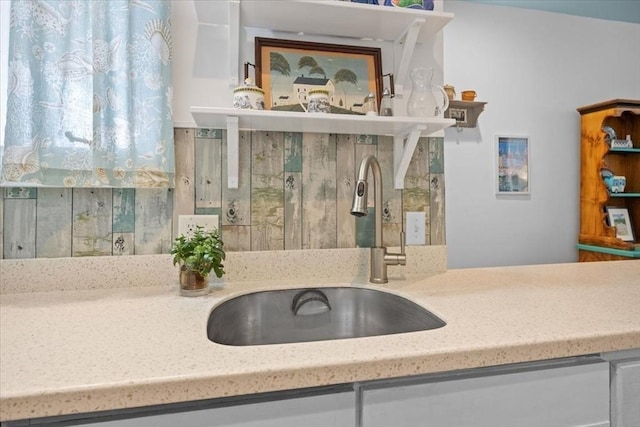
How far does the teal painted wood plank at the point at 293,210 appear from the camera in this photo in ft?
4.03

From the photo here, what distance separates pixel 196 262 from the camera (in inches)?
38.3

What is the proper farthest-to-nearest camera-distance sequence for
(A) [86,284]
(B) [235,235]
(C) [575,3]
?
(C) [575,3]
(B) [235,235]
(A) [86,284]

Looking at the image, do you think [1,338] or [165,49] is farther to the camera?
[165,49]

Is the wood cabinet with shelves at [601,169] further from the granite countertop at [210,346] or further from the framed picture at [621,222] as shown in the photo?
the granite countertop at [210,346]

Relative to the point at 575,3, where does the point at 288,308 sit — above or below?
below

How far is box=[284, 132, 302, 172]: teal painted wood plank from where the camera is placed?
123 cm

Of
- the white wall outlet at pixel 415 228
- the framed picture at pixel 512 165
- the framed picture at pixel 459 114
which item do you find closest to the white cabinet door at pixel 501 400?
the white wall outlet at pixel 415 228

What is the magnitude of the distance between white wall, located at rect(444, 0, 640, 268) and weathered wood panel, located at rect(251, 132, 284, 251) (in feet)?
6.12

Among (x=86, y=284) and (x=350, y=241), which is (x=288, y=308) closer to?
(x=350, y=241)

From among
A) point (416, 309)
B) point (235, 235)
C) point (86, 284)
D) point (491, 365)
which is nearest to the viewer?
point (491, 365)

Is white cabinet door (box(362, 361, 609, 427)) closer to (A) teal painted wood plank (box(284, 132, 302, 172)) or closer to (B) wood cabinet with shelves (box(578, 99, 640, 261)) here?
(A) teal painted wood plank (box(284, 132, 302, 172))

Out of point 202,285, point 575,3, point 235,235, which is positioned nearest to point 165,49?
point 235,235

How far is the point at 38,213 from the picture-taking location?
41.9 inches

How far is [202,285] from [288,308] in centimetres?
25
